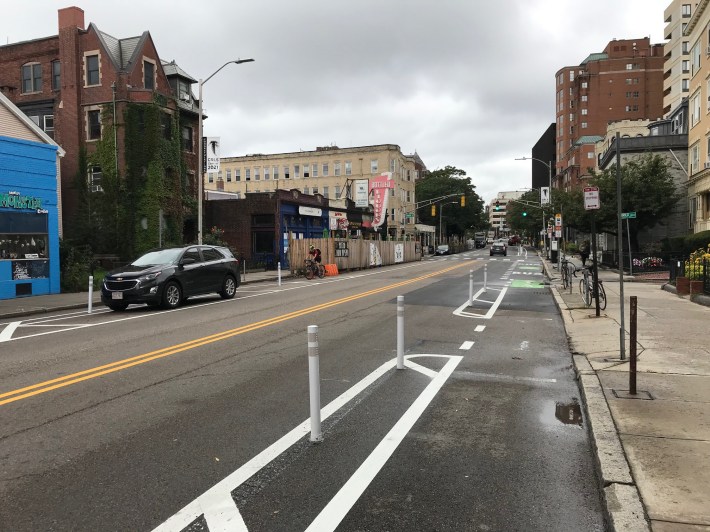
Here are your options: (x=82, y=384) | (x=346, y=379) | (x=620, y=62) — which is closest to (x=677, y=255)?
(x=346, y=379)

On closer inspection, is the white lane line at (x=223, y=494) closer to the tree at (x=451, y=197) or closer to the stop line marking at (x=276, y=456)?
the stop line marking at (x=276, y=456)

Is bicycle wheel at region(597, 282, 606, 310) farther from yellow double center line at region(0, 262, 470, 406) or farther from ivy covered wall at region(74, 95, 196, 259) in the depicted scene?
ivy covered wall at region(74, 95, 196, 259)

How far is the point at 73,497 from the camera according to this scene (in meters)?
3.72

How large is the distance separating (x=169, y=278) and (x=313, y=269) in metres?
14.3

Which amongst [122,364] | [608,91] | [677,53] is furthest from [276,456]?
[608,91]

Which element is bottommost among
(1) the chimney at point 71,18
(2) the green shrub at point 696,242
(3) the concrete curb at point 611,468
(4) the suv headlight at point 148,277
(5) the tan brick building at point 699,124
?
(3) the concrete curb at point 611,468

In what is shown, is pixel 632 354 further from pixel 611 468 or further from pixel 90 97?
pixel 90 97

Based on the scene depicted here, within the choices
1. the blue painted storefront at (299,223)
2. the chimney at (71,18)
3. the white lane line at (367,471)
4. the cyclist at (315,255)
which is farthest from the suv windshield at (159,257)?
the chimney at (71,18)

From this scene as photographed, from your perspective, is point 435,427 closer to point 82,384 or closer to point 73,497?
point 73,497

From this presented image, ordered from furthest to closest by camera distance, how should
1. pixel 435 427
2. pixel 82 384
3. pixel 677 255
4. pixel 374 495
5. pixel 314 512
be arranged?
pixel 677 255
pixel 82 384
pixel 435 427
pixel 374 495
pixel 314 512

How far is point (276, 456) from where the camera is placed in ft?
14.5

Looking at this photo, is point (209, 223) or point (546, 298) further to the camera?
point (209, 223)

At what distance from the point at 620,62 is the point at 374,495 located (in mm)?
106721

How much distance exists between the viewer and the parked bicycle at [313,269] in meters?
28.4
